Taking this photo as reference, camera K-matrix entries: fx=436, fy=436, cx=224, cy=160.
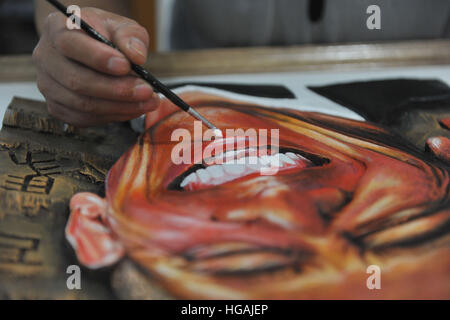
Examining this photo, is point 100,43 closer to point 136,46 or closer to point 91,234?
point 136,46

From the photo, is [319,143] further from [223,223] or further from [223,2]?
[223,2]

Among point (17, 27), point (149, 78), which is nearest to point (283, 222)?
point (149, 78)

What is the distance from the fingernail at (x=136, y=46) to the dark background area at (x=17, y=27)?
0.74m

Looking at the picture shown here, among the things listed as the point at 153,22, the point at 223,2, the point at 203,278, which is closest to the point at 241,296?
the point at 203,278

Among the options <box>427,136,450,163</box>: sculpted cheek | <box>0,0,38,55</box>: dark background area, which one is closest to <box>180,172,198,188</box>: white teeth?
<box>427,136,450,163</box>: sculpted cheek

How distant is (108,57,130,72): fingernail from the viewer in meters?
0.38

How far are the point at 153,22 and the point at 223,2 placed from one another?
0.51 metres

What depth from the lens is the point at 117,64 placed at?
1.24 feet

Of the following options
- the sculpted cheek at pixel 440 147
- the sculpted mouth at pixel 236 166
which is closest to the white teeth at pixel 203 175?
the sculpted mouth at pixel 236 166

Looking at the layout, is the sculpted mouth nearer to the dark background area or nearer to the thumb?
the thumb

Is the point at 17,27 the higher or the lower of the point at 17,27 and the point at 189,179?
the higher

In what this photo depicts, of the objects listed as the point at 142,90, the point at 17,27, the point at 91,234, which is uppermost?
the point at 17,27

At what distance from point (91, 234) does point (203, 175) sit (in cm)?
10
